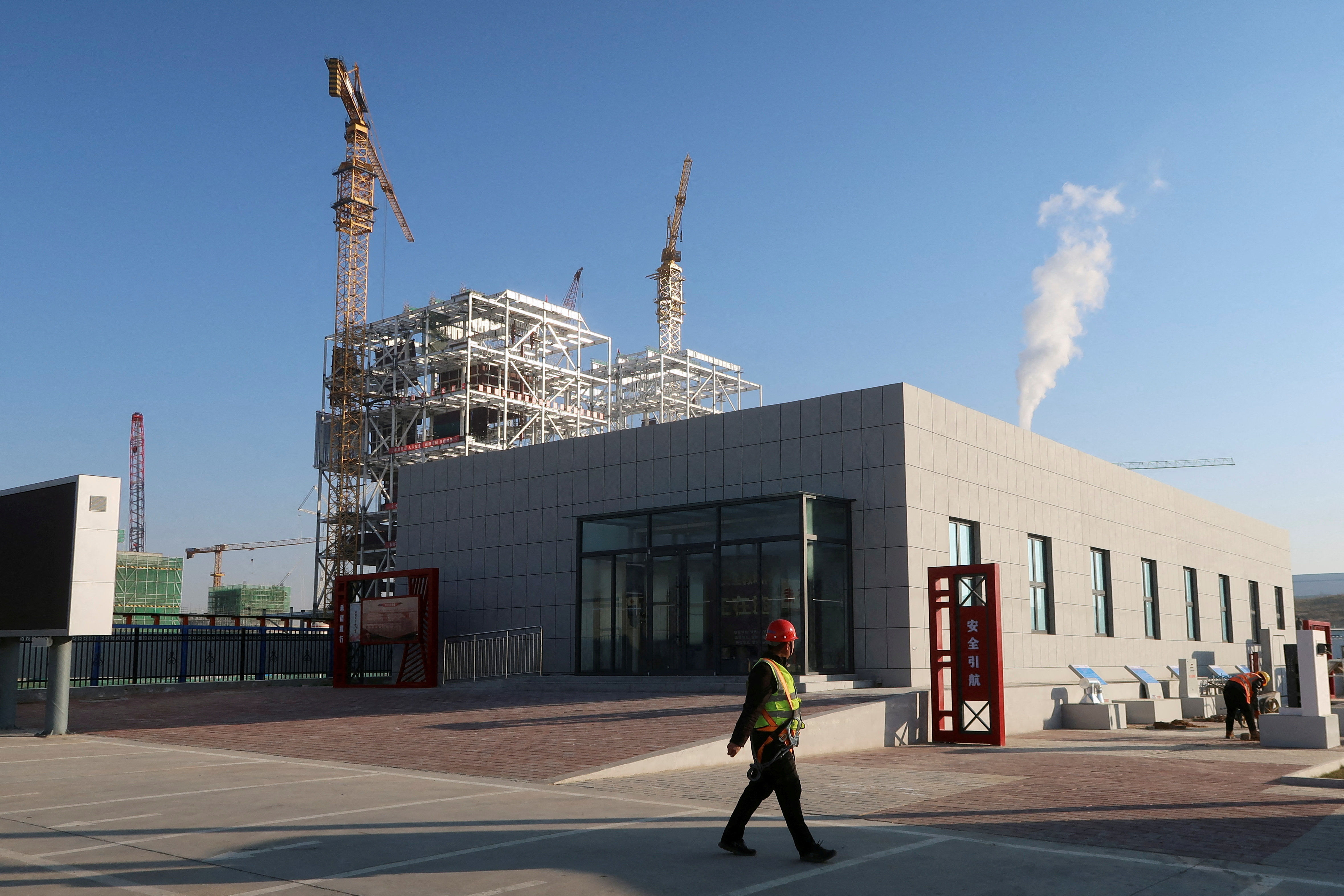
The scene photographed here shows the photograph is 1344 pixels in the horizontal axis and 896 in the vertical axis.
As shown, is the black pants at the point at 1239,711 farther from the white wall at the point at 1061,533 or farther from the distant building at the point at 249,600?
the distant building at the point at 249,600

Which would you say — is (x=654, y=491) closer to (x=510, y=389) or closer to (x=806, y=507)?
(x=806, y=507)

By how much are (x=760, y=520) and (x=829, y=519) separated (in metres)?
1.51

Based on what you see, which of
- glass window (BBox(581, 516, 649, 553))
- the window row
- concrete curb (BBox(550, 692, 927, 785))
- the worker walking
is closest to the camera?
concrete curb (BBox(550, 692, 927, 785))

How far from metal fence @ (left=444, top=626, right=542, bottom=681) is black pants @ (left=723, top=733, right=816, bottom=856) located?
2011 centimetres

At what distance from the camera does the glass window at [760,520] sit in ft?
72.9

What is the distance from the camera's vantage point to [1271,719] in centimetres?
1792

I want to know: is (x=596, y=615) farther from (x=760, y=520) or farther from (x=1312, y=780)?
(x=1312, y=780)

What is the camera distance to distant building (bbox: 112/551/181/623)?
10206 centimetres

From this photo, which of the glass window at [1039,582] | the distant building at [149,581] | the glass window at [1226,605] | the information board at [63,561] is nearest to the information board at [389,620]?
the information board at [63,561]

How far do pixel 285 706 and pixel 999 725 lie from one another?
14.7m

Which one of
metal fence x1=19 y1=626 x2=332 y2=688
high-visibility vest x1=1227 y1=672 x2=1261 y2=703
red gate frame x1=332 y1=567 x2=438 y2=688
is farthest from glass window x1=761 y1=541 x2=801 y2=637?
metal fence x1=19 y1=626 x2=332 y2=688

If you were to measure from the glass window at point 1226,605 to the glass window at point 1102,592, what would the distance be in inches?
453

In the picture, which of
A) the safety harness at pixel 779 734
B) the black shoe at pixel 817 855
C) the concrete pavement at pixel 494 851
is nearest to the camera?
the concrete pavement at pixel 494 851

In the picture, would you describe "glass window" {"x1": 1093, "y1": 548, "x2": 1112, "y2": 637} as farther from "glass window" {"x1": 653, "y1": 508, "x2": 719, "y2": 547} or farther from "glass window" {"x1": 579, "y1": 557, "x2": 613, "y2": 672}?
"glass window" {"x1": 579, "y1": 557, "x2": 613, "y2": 672}
